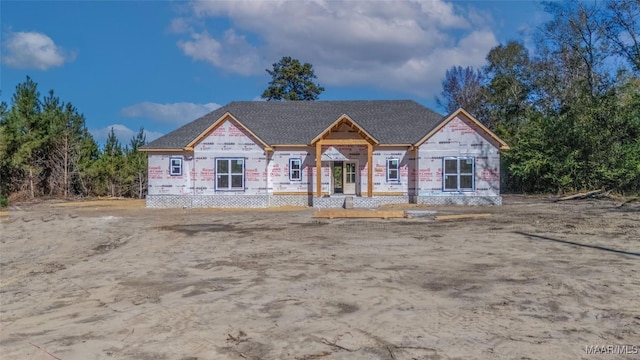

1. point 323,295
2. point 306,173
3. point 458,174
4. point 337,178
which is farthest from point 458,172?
point 323,295

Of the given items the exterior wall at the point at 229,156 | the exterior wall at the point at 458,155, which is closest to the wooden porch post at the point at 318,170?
the exterior wall at the point at 229,156

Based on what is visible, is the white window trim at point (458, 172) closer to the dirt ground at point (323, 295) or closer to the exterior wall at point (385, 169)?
the exterior wall at point (385, 169)

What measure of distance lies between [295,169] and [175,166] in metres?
6.66

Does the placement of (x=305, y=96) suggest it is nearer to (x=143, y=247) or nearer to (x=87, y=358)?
(x=143, y=247)

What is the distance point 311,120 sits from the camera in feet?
97.0

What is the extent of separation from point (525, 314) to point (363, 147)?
20668mm

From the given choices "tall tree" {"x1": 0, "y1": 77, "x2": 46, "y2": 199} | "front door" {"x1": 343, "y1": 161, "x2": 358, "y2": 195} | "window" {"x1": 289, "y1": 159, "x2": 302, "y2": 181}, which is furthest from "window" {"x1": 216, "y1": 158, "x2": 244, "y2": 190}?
"tall tree" {"x1": 0, "y1": 77, "x2": 46, "y2": 199}

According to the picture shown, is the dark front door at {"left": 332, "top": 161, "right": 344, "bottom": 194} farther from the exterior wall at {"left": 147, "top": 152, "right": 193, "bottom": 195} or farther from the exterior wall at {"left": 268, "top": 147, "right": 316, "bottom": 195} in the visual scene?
the exterior wall at {"left": 147, "top": 152, "right": 193, "bottom": 195}

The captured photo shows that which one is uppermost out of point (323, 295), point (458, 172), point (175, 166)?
point (175, 166)

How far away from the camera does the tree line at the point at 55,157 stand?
97.0ft

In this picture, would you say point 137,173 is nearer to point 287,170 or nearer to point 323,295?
point 287,170

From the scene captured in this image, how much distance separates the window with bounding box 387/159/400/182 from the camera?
26.2 m

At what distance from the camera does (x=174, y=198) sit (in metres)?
25.6

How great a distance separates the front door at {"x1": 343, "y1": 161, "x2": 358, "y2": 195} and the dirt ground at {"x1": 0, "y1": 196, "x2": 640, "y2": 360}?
41.4 ft
